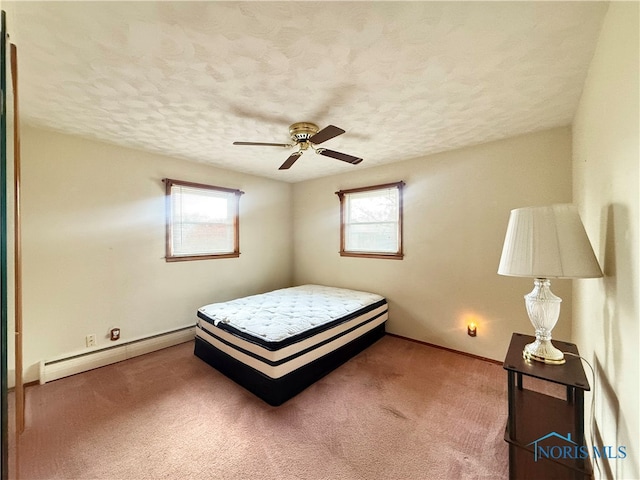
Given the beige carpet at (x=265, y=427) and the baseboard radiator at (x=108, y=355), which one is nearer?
the beige carpet at (x=265, y=427)

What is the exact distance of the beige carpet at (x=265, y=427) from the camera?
1570mm

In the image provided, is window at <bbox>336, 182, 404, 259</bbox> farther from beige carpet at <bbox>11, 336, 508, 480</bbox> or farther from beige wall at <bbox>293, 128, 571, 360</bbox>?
beige carpet at <bbox>11, 336, 508, 480</bbox>

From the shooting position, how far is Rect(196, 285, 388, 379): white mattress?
2.22 metres

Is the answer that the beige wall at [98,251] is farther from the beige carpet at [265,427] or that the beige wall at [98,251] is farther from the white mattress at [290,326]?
the white mattress at [290,326]

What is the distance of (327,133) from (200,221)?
246 centimetres

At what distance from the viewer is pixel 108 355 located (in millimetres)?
2850

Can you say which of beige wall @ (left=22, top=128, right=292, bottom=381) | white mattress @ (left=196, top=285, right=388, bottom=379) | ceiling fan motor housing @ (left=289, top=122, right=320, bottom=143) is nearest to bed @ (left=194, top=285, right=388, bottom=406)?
white mattress @ (left=196, top=285, right=388, bottom=379)

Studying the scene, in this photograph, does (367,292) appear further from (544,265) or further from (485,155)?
(544,265)

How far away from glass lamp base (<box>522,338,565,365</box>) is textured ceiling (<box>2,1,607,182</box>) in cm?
167

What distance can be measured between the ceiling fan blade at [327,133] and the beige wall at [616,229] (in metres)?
1.38

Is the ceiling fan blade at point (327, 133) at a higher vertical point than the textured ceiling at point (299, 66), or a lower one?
lower

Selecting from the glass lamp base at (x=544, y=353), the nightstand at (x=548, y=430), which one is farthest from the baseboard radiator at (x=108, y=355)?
the glass lamp base at (x=544, y=353)

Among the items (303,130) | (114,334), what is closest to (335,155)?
(303,130)

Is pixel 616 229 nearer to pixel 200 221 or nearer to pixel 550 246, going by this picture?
pixel 550 246
